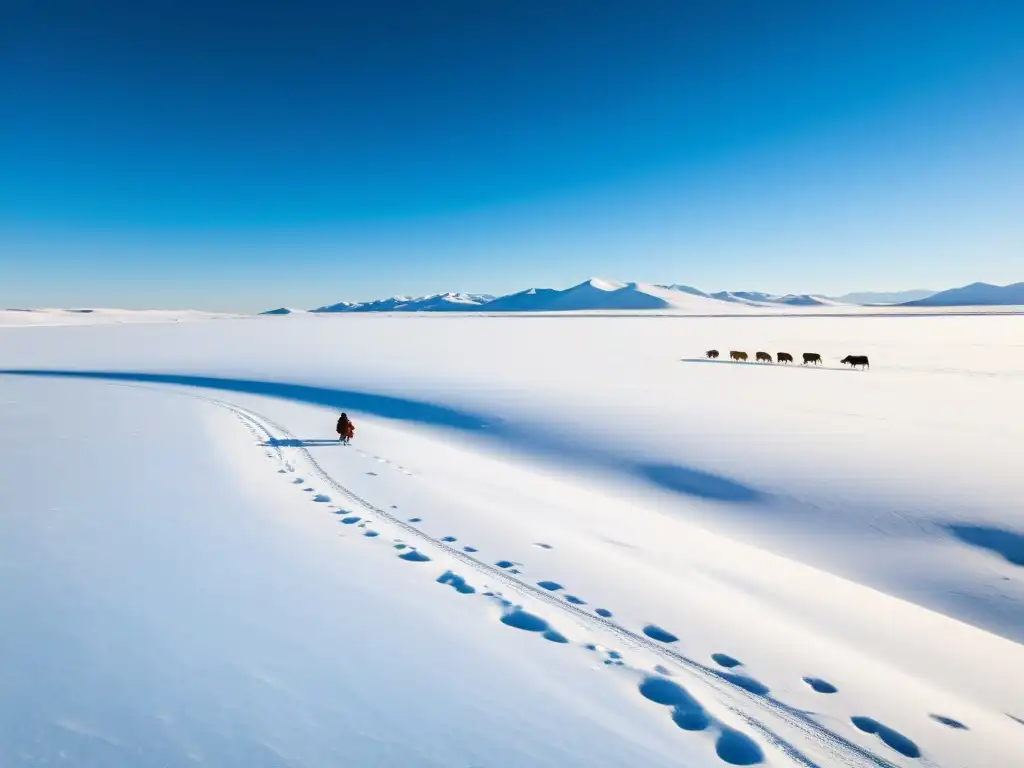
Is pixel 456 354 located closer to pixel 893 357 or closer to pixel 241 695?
pixel 893 357

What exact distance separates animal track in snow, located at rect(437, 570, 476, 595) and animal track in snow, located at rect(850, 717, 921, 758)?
354 cm

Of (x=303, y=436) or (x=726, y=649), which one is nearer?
(x=726, y=649)

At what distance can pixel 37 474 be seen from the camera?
9.65m

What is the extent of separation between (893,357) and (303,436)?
119 ft

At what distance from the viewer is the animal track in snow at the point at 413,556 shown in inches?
254

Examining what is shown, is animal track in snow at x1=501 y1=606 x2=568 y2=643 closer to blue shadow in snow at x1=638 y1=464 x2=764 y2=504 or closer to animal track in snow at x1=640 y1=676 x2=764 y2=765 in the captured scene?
animal track in snow at x1=640 y1=676 x2=764 y2=765

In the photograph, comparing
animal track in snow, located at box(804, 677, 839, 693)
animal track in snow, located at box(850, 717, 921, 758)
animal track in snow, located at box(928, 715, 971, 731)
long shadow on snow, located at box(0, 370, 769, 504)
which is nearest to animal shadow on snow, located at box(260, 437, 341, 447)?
long shadow on snow, located at box(0, 370, 769, 504)

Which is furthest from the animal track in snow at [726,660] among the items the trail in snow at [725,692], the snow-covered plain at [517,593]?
the trail in snow at [725,692]

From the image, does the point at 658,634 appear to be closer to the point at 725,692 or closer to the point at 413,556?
the point at 725,692

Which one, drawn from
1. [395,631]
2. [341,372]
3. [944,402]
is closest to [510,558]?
[395,631]

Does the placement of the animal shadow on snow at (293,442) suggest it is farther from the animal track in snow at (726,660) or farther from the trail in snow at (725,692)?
the animal track in snow at (726,660)

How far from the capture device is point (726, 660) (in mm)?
4766

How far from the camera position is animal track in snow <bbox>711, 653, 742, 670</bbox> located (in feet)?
15.4

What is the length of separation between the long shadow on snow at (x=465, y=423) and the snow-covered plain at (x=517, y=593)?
138 mm
